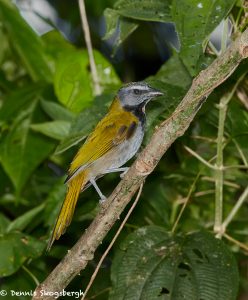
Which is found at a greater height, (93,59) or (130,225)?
(93,59)

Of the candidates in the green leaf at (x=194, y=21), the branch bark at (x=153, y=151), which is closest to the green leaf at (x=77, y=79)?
the green leaf at (x=194, y=21)

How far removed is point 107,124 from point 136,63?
255cm

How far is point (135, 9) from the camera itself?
12.0ft

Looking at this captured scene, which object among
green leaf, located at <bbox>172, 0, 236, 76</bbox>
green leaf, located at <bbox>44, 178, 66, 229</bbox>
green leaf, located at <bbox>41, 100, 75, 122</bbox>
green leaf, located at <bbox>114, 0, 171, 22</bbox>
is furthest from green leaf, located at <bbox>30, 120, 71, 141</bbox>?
green leaf, located at <bbox>172, 0, 236, 76</bbox>

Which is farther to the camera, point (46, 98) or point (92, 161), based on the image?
point (46, 98)

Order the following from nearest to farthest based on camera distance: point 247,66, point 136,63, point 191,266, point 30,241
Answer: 1. point 191,266
2. point 247,66
3. point 30,241
4. point 136,63

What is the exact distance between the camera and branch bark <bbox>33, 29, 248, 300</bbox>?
2.60 m

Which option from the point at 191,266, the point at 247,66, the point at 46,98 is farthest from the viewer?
the point at 46,98

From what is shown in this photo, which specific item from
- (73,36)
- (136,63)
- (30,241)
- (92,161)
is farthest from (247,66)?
(73,36)

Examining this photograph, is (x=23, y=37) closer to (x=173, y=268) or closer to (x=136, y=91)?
(x=136, y=91)

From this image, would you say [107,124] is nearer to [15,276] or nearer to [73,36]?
[15,276]

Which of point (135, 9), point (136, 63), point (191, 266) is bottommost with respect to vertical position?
point (136, 63)

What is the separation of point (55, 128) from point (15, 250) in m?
0.81

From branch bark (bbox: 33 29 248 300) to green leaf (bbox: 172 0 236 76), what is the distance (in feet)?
1.20
